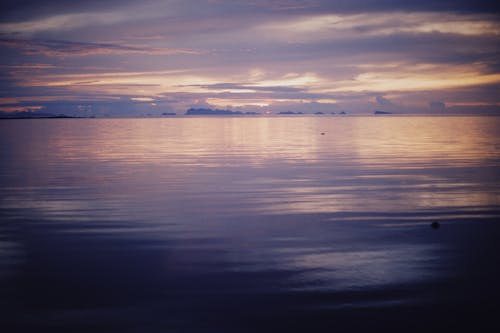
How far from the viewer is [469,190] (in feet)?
61.8

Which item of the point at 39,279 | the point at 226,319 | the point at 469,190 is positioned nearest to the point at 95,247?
the point at 39,279

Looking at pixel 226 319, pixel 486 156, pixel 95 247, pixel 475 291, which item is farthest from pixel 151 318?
pixel 486 156

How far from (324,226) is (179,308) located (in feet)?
20.2

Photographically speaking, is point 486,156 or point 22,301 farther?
point 486,156

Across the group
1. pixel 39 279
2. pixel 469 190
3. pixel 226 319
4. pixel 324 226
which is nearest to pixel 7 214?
pixel 39 279

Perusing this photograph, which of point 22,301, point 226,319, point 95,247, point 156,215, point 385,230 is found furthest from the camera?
point 156,215

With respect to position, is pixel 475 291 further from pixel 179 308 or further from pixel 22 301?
pixel 22 301

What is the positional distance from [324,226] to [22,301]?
24.4 feet

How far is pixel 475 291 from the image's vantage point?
843 centimetres

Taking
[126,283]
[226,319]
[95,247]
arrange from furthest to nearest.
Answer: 1. [95,247]
2. [126,283]
3. [226,319]

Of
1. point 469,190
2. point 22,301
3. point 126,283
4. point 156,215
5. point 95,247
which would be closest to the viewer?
point 22,301

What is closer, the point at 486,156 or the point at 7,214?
the point at 7,214

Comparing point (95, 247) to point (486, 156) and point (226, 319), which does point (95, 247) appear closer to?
point (226, 319)

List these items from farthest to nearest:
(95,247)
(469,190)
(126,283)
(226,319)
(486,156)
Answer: (486,156), (469,190), (95,247), (126,283), (226,319)
